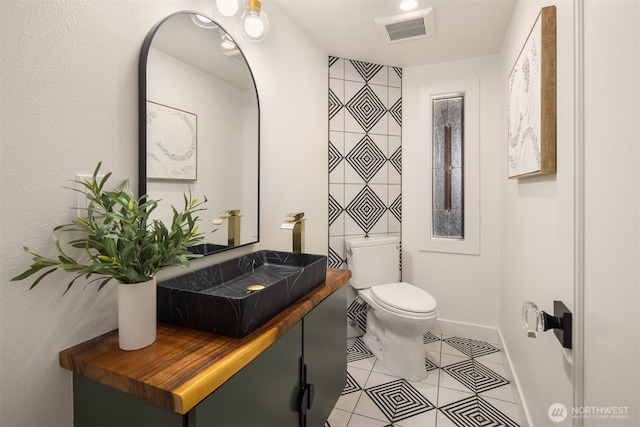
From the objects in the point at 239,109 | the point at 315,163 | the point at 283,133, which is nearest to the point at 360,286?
the point at 315,163

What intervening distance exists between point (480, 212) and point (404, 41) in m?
1.48

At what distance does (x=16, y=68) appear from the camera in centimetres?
78

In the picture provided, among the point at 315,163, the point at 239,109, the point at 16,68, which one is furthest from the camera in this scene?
the point at 315,163

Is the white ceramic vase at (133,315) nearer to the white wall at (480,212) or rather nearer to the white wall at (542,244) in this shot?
the white wall at (542,244)

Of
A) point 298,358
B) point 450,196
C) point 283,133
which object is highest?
point 283,133

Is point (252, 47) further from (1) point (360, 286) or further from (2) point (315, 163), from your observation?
(1) point (360, 286)

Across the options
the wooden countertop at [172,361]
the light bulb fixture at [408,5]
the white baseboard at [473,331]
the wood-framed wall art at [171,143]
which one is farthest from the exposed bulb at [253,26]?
the white baseboard at [473,331]

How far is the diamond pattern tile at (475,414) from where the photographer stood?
169cm

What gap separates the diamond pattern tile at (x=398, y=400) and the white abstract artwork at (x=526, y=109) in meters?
1.41

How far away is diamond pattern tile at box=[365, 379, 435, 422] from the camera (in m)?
1.78

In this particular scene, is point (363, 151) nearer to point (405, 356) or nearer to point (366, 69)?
point (366, 69)

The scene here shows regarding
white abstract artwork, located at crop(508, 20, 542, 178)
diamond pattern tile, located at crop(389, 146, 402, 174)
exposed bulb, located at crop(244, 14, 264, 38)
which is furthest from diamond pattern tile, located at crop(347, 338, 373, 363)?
exposed bulb, located at crop(244, 14, 264, 38)

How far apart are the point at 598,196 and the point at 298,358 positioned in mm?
1088

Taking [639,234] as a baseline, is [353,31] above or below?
above
